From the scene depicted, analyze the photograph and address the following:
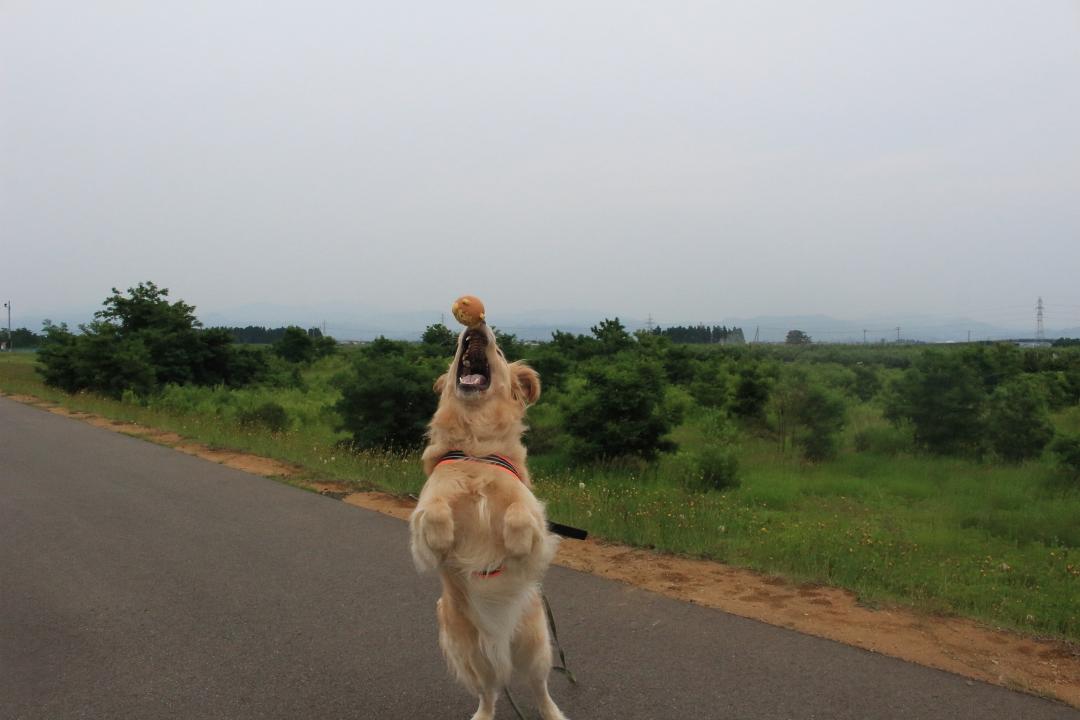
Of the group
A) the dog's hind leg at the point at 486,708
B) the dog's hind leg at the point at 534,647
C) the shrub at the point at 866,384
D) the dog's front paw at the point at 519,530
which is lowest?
the dog's hind leg at the point at 486,708

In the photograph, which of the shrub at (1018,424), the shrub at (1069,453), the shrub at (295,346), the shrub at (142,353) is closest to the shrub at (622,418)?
the shrub at (1018,424)

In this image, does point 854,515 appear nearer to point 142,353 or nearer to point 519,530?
point 519,530

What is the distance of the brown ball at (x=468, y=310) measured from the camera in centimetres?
315

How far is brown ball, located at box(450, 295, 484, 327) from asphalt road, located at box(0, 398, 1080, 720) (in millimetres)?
2124

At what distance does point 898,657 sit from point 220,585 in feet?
15.8

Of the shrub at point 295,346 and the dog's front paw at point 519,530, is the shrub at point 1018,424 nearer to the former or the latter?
the dog's front paw at point 519,530

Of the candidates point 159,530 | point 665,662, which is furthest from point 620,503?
point 159,530

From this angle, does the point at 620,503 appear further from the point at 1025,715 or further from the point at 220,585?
the point at 1025,715

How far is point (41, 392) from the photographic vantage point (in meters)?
25.1

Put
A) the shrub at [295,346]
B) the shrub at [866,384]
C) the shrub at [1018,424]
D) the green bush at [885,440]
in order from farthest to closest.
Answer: the shrub at [295,346], the shrub at [866,384], the green bush at [885,440], the shrub at [1018,424]

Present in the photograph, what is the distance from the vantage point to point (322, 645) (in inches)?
185

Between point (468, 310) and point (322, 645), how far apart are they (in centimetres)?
274

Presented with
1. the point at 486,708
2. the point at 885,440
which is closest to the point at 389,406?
the point at 885,440

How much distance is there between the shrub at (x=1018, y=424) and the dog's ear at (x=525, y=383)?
12826mm
